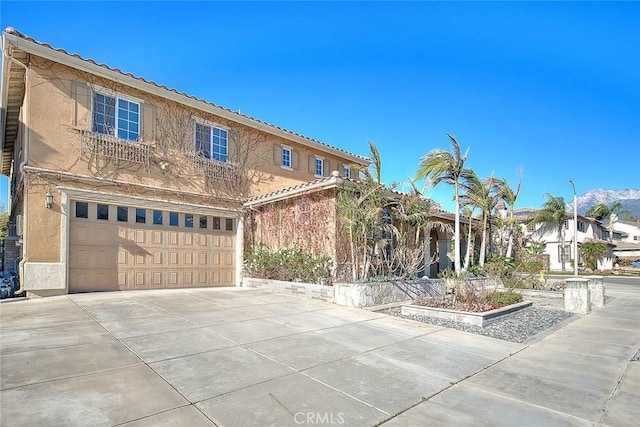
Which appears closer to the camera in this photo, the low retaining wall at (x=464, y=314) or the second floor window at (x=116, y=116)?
the low retaining wall at (x=464, y=314)

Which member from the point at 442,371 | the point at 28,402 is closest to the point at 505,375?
the point at 442,371

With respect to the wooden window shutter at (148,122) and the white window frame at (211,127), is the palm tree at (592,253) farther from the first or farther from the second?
the wooden window shutter at (148,122)

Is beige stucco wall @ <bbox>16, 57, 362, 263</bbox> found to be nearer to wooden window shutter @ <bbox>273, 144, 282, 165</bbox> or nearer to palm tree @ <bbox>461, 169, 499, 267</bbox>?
wooden window shutter @ <bbox>273, 144, 282, 165</bbox>

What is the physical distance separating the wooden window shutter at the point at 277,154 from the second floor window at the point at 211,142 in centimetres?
236

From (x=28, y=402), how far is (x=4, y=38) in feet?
31.2

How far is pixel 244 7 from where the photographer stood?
1067cm

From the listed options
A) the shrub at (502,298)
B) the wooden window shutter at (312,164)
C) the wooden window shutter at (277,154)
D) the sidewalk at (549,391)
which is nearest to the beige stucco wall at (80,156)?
the wooden window shutter at (277,154)

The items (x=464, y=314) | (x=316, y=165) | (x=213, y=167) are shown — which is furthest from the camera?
(x=316, y=165)

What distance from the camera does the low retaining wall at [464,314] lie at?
783 cm

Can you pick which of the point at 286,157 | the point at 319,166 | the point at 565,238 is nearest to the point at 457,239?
the point at 319,166

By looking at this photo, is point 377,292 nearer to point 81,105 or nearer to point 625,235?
point 81,105

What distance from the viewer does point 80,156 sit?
10.3 m

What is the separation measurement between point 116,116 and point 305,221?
6.84 m

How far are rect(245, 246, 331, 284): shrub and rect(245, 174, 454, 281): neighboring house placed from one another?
30cm
